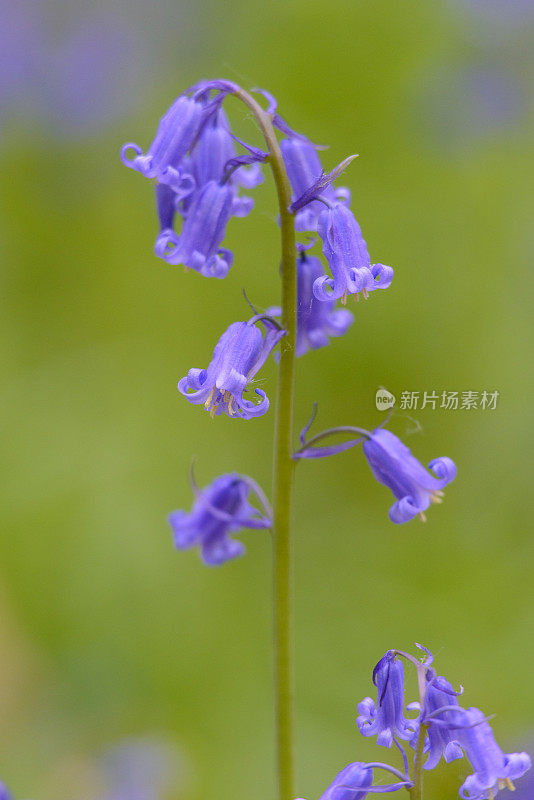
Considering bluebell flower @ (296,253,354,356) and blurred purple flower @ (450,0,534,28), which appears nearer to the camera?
bluebell flower @ (296,253,354,356)

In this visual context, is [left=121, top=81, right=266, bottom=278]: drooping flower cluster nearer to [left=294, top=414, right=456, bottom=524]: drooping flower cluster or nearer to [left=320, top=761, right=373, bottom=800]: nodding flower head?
[left=294, top=414, right=456, bottom=524]: drooping flower cluster

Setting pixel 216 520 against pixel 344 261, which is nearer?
pixel 344 261

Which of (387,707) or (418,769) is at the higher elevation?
(387,707)

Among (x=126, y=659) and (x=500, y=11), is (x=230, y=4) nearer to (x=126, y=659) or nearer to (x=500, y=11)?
(x=500, y=11)

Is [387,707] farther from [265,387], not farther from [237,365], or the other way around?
[265,387]

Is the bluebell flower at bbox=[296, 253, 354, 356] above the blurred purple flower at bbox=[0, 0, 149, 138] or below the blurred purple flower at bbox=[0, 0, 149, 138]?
below

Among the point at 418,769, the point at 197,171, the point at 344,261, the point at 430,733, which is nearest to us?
the point at 418,769

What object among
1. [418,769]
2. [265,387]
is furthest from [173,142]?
[265,387]

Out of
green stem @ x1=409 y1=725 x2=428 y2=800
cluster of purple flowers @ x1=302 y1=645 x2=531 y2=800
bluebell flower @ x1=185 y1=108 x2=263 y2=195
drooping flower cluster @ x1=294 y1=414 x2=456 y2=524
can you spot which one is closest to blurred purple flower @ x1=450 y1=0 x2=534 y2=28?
bluebell flower @ x1=185 y1=108 x2=263 y2=195
